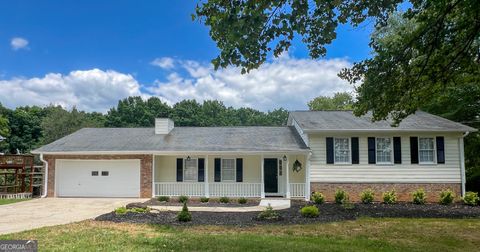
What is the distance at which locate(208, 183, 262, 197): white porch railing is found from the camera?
17953 mm

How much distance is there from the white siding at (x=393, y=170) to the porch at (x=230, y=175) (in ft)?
3.48

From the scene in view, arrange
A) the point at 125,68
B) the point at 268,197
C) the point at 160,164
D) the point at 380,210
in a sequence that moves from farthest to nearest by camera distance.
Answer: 1. the point at 125,68
2. the point at 160,164
3. the point at 268,197
4. the point at 380,210

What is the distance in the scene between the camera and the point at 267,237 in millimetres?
8445

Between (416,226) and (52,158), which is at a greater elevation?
(52,158)

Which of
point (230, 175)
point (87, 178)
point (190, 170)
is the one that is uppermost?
point (190, 170)

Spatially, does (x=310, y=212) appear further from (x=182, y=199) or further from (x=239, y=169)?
(x=239, y=169)

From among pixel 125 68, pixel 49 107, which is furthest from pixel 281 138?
pixel 49 107

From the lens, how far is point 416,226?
409 inches

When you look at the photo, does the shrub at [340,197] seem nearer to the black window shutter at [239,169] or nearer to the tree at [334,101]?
the black window shutter at [239,169]

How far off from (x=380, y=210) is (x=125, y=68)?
18.9 m

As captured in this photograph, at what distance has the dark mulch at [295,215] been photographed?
1098 centimetres

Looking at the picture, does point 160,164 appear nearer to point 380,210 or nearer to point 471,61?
point 380,210

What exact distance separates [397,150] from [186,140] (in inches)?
398

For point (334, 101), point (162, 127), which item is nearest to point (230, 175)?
point (162, 127)
